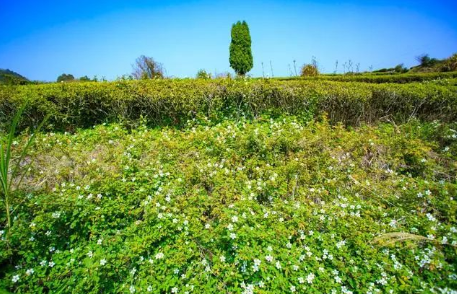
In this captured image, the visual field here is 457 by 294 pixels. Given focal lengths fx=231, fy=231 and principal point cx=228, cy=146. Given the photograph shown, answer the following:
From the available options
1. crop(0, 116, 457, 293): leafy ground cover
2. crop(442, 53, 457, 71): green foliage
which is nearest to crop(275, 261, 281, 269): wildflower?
crop(0, 116, 457, 293): leafy ground cover

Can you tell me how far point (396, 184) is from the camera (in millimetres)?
3549

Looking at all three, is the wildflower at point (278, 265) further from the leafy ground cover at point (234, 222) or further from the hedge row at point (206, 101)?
the hedge row at point (206, 101)

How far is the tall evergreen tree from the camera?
2164cm

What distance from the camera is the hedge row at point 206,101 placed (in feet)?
18.4

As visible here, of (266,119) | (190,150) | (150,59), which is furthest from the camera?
(150,59)

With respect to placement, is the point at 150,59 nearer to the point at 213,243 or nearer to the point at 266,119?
the point at 266,119

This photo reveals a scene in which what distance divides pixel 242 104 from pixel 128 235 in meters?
4.19

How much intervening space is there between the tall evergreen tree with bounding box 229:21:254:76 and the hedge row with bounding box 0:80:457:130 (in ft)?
54.9

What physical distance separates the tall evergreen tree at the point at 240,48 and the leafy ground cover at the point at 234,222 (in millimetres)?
19023

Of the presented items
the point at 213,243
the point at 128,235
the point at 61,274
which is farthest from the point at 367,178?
the point at 61,274

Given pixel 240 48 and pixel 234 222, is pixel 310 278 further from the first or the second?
pixel 240 48

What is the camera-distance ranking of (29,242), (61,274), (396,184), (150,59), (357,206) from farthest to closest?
(150,59) → (396,184) → (357,206) → (29,242) → (61,274)

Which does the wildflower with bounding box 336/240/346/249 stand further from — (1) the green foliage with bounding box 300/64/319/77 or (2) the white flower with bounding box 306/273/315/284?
(1) the green foliage with bounding box 300/64/319/77

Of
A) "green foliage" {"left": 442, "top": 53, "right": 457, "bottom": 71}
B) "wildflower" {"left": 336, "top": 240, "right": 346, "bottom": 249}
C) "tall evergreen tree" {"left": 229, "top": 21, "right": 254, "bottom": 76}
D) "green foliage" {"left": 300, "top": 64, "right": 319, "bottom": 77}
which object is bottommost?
"wildflower" {"left": 336, "top": 240, "right": 346, "bottom": 249}
